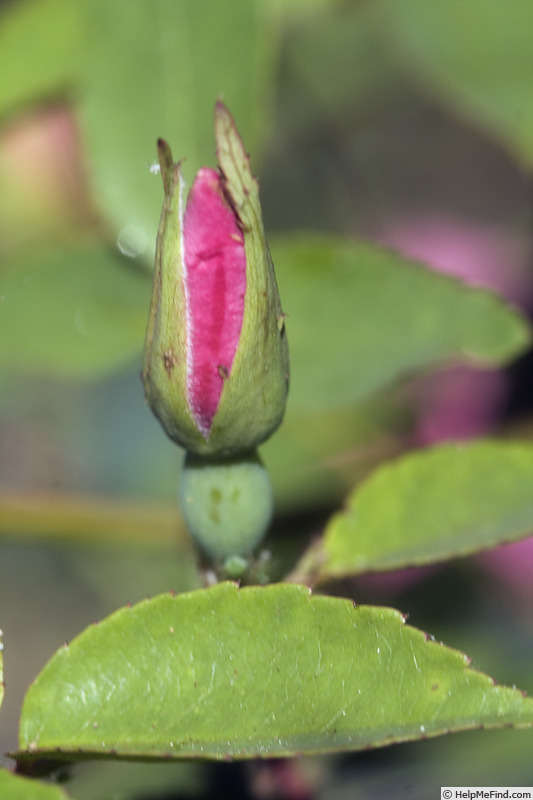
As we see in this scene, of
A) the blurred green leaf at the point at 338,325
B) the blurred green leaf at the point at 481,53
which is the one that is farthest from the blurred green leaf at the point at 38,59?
the blurred green leaf at the point at 481,53

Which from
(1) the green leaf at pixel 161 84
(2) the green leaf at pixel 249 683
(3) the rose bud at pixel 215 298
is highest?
(1) the green leaf at pixel 161 84

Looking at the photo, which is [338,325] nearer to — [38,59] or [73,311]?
[73,311]

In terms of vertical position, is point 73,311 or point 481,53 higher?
point 481,53

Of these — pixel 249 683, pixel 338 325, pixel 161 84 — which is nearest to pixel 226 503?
pixel 249 683

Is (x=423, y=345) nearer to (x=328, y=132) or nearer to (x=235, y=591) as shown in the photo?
(x=235, y=591)

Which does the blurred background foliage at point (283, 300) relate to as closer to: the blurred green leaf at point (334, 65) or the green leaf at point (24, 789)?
the blurred green leaf at point (334, 65)

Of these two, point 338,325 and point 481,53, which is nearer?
point 338,325
